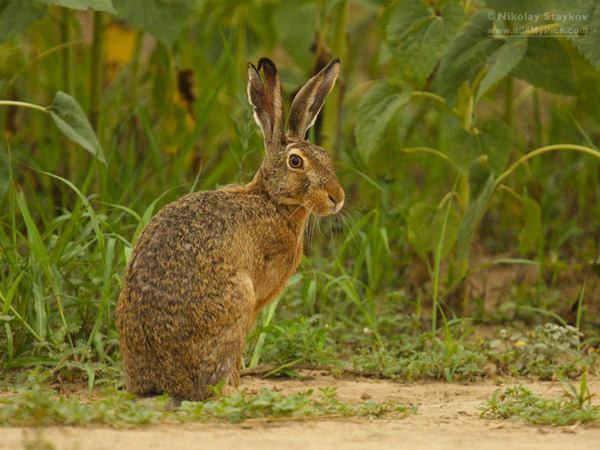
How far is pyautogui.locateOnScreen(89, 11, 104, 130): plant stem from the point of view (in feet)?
23.0

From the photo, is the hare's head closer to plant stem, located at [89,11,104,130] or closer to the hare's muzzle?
the hare's muzzle

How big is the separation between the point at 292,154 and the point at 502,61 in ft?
4.10

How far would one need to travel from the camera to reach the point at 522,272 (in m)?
7.31

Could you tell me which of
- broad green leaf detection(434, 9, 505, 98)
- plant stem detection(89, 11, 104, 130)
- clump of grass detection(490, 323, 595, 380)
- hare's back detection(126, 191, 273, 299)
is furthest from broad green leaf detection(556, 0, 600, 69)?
plant stem detection(89, 11, 104, 130)

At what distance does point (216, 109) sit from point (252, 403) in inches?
141

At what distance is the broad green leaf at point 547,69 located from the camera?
6254 millimetres

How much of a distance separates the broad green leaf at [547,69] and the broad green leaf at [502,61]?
7.1 inches

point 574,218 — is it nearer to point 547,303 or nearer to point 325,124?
point 547,303

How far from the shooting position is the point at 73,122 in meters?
6.06

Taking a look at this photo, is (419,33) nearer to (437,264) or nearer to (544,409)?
(437,264)

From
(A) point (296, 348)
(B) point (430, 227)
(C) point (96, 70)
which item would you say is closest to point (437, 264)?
(B) point (430, 227)

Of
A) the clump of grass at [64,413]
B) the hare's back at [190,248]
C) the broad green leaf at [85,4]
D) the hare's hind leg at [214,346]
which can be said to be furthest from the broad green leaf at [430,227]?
the clump of grass at [64,413]

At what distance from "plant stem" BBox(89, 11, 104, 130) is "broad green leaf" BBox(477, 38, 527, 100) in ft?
7.36

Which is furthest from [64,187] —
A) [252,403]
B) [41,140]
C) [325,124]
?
[252,403]
